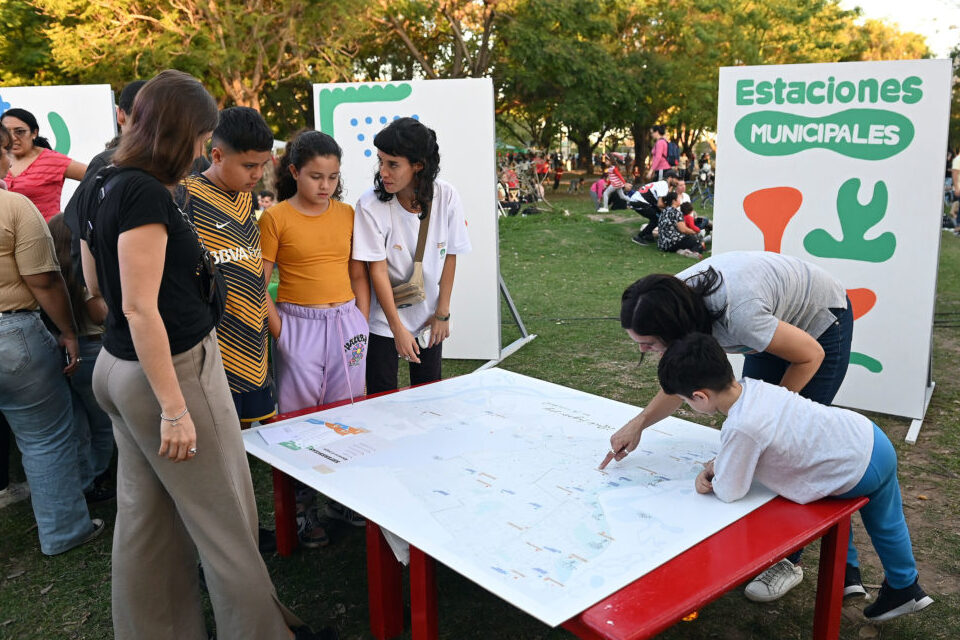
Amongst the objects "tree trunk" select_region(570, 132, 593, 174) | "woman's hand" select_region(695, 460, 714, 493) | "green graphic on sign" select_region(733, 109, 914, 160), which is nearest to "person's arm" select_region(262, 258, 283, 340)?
"woman's hand" select_region(695, 460, 714, 493)

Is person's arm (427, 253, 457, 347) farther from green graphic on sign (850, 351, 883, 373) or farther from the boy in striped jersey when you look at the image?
green graphic on sign (850, 351, 883, 373)

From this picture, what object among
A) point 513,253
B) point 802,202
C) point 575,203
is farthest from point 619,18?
point 802,202

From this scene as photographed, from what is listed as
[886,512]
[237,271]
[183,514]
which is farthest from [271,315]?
[886,512]

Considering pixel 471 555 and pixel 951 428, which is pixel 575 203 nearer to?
pixel 951 428

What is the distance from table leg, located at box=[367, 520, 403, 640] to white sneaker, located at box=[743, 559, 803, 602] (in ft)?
3.41

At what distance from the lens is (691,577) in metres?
1.57

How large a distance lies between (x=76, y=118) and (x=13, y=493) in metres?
2.81

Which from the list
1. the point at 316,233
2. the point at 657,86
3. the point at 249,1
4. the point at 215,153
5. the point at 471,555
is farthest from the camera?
the point at 657,86

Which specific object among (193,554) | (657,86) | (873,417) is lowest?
(873,417)

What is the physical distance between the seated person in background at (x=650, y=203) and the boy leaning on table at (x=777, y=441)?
7.93 m

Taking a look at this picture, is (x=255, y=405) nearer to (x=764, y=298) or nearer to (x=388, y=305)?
(x=388, y=305)

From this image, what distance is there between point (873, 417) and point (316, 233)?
115 inches

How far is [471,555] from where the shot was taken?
5.49 feet

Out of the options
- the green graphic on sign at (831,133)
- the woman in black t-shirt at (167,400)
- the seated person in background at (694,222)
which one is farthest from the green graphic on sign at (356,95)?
the seated person in background at (694,222)
